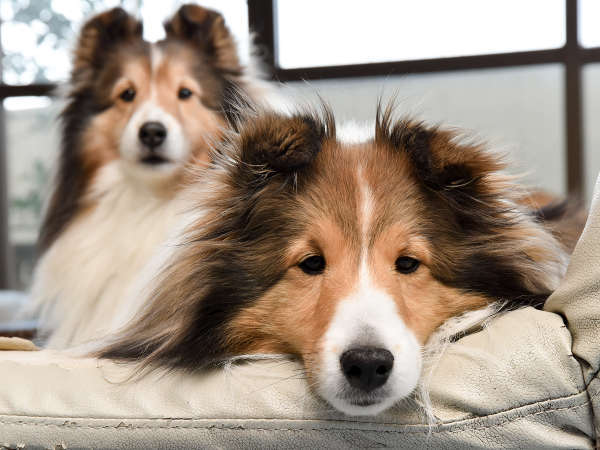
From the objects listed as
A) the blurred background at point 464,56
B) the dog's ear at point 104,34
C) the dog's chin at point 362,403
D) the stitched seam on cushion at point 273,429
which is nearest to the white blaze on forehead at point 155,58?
the dog's ear at point 104,34

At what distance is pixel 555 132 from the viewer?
4.93 metres

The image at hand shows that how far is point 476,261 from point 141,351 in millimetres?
705

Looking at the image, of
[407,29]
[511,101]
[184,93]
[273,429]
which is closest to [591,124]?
Answer: [511,101]

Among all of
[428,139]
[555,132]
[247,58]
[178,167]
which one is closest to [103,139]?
[178,167]

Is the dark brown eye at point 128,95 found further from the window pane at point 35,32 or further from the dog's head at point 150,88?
the window pane at point 35,32

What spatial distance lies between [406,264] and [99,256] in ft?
4.66

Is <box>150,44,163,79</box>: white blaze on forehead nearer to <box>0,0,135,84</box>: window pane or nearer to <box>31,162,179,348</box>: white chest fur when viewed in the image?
<box>31,162,179,348</box>: white chest fur

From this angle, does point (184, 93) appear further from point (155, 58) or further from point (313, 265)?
point (313, 265)

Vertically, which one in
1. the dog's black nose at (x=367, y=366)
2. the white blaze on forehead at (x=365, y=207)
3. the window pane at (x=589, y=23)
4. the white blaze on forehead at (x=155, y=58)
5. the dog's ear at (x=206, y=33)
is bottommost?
the dog's black nose at (x=367, y=366)

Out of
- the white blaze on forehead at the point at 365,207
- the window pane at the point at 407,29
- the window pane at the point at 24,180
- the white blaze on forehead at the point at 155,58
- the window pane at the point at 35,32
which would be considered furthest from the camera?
the window pane at the point at 24,180

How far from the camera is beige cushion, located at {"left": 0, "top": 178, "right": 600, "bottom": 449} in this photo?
1.05 meters

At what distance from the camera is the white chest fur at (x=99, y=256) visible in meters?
2.36

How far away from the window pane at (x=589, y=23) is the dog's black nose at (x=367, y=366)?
430cm

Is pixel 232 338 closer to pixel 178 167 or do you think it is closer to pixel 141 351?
pixel 141 351
